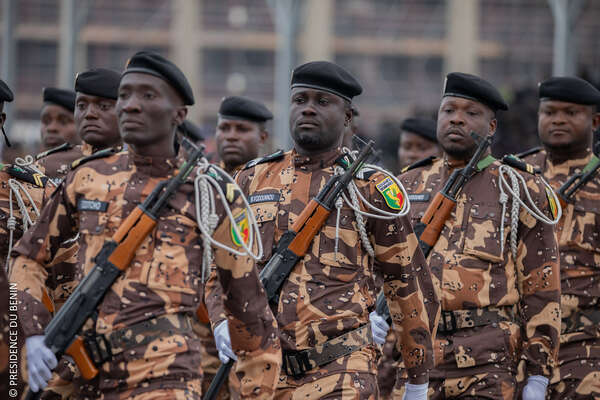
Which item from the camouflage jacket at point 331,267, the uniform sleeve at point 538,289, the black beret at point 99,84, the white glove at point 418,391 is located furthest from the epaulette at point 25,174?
the uniform sleeve at point 538,289

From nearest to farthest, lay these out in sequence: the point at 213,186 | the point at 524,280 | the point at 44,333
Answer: the point at 44,333 < the point at 213,186 < the point at 524,280

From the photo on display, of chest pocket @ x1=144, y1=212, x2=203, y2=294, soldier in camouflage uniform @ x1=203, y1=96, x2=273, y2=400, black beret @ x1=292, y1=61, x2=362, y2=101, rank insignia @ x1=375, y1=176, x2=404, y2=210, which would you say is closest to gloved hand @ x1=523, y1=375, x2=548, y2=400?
rank insignia @ x1=375, y1=176, x2=404, y2=210

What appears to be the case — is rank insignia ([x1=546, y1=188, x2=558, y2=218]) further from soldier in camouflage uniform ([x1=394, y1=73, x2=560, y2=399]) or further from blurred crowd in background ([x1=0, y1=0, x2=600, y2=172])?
blurred crowd in background ([x1=0, y1=0, x2=600, y2=172])

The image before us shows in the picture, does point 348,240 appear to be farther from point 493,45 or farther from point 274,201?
point 493,45

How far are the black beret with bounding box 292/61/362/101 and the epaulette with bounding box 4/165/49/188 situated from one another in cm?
184

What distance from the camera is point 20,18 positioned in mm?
43688

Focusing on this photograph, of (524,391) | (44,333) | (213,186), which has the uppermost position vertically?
(213,186)

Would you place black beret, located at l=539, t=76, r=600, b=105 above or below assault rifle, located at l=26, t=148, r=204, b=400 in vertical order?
above

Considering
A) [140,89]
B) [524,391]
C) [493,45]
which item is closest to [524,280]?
[524,391]

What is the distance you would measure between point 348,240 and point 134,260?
1388mm

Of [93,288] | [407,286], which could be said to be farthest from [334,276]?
[93,288]

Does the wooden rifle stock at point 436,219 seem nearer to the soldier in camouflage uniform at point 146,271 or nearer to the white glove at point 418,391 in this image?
the white glove at point 418,391

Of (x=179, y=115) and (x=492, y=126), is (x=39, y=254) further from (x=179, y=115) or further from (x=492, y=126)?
(x=492, y=126)

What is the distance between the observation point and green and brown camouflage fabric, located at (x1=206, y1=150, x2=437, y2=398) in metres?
5.20
